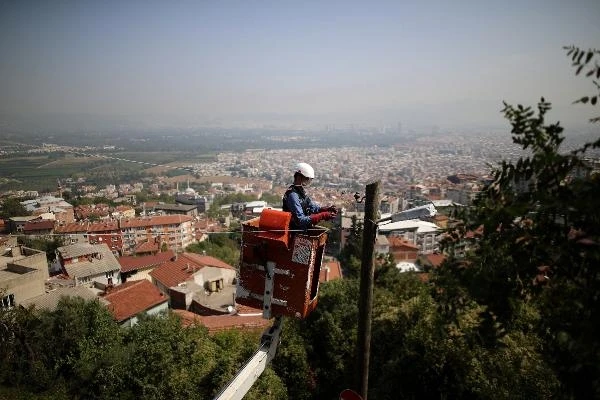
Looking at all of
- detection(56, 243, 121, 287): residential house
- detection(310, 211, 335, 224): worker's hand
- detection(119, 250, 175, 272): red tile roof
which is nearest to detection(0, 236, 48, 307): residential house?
detection(56, 243, 121, 287): residential house

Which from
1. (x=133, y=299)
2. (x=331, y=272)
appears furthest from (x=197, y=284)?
(x=331, y=272)

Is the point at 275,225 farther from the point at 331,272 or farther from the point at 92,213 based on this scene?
the point at 92,213

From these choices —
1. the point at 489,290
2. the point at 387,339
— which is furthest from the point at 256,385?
the point at 489,290

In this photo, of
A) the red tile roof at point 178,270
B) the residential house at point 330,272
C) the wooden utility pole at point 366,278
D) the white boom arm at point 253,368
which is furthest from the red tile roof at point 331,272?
the white boom arm at point 253,368

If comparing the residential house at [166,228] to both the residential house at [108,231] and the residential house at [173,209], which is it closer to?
the residential house at [108,231]

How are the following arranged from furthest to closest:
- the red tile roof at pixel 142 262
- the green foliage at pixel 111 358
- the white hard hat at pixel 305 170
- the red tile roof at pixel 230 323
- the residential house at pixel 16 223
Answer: the residential house at pixel 16 223 → the red tile roof at pixel 142 262 → the red tile roof at pixel 230 323 → the green foliage at pixel 111 358 → the white hard hat at pixel 305 170

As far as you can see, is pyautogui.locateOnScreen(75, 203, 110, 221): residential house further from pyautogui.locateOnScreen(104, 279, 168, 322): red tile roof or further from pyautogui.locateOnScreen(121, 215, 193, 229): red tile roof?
pyautogui.locateOnScreen(104, 279, 168, 322): red tile roof
